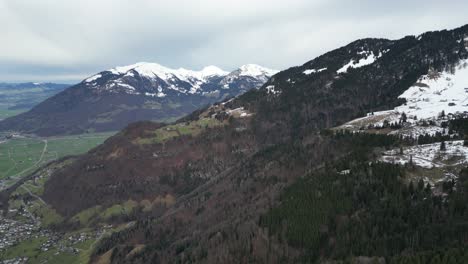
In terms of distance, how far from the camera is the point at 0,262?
186750 millimetres

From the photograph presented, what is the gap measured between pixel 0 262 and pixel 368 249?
19782cm

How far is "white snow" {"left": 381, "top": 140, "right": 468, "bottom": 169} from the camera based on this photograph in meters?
129

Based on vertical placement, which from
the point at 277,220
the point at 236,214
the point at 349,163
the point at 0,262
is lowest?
the point at 0,262

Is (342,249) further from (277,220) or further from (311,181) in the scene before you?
(311,181)

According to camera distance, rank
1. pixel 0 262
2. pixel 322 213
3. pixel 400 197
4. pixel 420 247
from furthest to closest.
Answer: pixel 0 262, pixel 322 213, pixel 400 197, pixel 420 247

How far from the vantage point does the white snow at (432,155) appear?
128875 millimetres

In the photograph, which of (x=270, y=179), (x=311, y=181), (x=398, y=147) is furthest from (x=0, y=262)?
(x=398, y=147)

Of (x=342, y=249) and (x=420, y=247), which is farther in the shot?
(x=342, y=249)

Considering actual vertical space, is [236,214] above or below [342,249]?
below

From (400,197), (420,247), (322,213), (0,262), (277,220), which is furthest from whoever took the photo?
(0,262)

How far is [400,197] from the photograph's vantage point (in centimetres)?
11150

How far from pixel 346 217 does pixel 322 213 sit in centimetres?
913

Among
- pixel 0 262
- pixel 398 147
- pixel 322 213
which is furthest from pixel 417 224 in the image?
pixel 0 262

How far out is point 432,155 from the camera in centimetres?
13638
